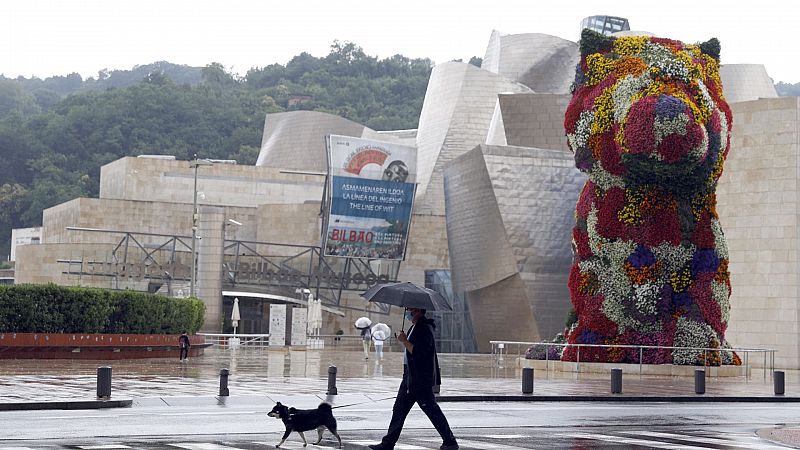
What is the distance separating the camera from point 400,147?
61.7 m

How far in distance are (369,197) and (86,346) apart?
2710 cm

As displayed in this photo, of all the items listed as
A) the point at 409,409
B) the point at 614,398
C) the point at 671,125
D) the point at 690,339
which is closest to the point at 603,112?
the point at 671,125

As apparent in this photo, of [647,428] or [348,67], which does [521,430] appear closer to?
[647,428]

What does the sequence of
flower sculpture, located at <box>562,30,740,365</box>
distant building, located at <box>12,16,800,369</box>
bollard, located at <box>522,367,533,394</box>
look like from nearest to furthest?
bollard, located at <box>522,367,533,394</box> < flower sculpture, located at <box>562,30,740,365</box> < distant building, located at <box>12,16,800,369</box>

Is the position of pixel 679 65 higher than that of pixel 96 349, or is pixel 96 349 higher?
pixel 679 65

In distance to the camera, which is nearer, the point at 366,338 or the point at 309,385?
the point at 309,385

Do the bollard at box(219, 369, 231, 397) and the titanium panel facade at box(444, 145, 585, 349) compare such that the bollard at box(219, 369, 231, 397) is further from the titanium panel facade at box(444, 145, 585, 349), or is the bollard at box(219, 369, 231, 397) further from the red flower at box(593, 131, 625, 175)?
the titanium panel facade at box(444, 145, 585, 349)

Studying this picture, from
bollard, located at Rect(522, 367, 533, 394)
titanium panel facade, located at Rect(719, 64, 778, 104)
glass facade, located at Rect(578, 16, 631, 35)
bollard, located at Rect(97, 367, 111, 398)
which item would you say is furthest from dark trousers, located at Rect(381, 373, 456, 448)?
glass facade, located at Rect(578, 16, 631, 35)

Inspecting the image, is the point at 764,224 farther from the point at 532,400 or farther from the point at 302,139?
the point at 302,139

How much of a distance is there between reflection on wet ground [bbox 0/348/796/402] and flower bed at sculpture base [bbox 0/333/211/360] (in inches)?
24.6

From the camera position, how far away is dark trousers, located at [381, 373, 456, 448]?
13266 millimetres

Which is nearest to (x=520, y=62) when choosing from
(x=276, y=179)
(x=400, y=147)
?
(x=400, y=147)

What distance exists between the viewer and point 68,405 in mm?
18500

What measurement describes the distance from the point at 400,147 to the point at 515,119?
8.83 metres
